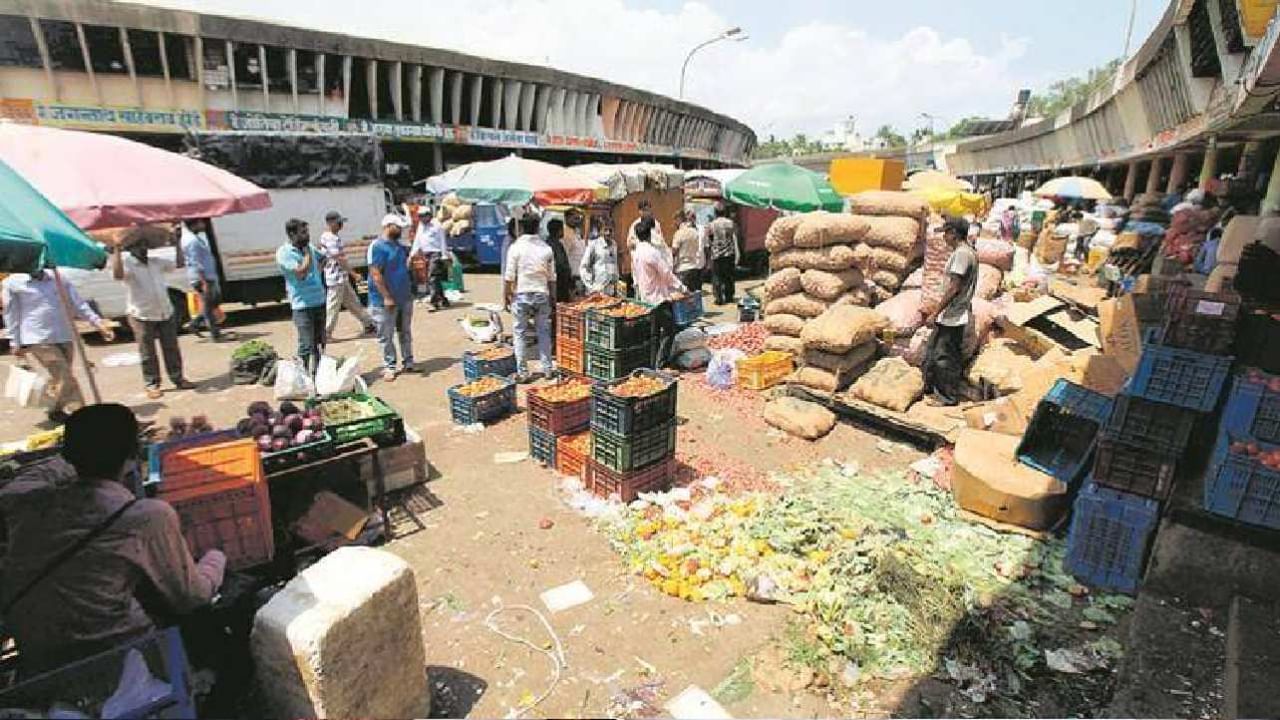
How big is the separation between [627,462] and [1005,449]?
3.37 metres

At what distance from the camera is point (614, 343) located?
6.82 m

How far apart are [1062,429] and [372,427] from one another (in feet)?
19.1

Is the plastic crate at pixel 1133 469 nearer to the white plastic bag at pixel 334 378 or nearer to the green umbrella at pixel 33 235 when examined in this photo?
the white plastic bag at pixel 334 378

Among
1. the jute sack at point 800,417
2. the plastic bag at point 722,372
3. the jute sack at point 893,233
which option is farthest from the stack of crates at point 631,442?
the jute sack at point 893,233

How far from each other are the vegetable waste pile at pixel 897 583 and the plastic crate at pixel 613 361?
1.74m

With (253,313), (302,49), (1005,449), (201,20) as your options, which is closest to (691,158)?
(302,49)

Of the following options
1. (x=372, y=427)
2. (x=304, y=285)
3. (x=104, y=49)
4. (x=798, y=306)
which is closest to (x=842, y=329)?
(x=798, y=306)

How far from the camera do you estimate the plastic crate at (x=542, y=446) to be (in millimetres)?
6227

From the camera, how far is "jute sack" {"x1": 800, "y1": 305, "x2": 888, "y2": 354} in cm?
761

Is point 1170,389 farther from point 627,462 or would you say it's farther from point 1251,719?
point 627,462

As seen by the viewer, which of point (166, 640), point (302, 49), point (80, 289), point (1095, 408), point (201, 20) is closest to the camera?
point (166, 640)

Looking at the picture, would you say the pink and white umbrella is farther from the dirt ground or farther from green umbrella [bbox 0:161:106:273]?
the dirt ground

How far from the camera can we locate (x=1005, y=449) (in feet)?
18.4

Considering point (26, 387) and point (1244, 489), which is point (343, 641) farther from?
point (26, 387)
